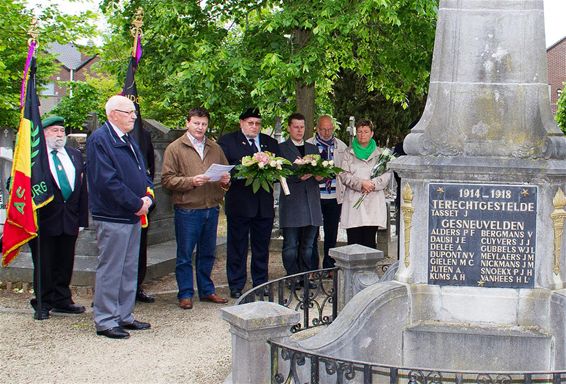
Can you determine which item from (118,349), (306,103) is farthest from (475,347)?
(306,103)

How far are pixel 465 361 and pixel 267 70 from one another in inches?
175

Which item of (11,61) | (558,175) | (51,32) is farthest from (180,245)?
(11,61)

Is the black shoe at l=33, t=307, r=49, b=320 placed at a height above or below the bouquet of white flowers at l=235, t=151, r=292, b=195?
below

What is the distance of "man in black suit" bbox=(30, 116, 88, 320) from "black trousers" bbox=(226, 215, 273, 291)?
5.17ft

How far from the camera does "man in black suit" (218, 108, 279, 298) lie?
28.3ft

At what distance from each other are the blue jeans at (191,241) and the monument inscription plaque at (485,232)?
3.04m

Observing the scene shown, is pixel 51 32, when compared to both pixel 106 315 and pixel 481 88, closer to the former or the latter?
pixel 106 315

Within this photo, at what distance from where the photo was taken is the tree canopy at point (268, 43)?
8984 mm

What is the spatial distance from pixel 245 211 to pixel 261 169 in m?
0.64

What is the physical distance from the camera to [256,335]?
502 cm

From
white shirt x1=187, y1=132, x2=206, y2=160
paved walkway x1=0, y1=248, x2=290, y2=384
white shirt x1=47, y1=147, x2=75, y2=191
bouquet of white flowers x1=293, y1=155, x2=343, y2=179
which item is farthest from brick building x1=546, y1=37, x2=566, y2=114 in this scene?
white shirt x1=47, y1=147, x2=75, y2=191


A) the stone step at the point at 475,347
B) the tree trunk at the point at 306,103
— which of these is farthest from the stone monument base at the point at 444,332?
the tree trunk at the point at 306,103

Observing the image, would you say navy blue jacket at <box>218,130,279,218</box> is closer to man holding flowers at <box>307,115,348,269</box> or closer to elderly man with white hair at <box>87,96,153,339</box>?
man holding flowers at <box>307,115,348,269</box>

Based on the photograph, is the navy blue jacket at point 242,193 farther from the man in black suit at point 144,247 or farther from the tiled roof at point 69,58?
the tiled roof at point 69,58
